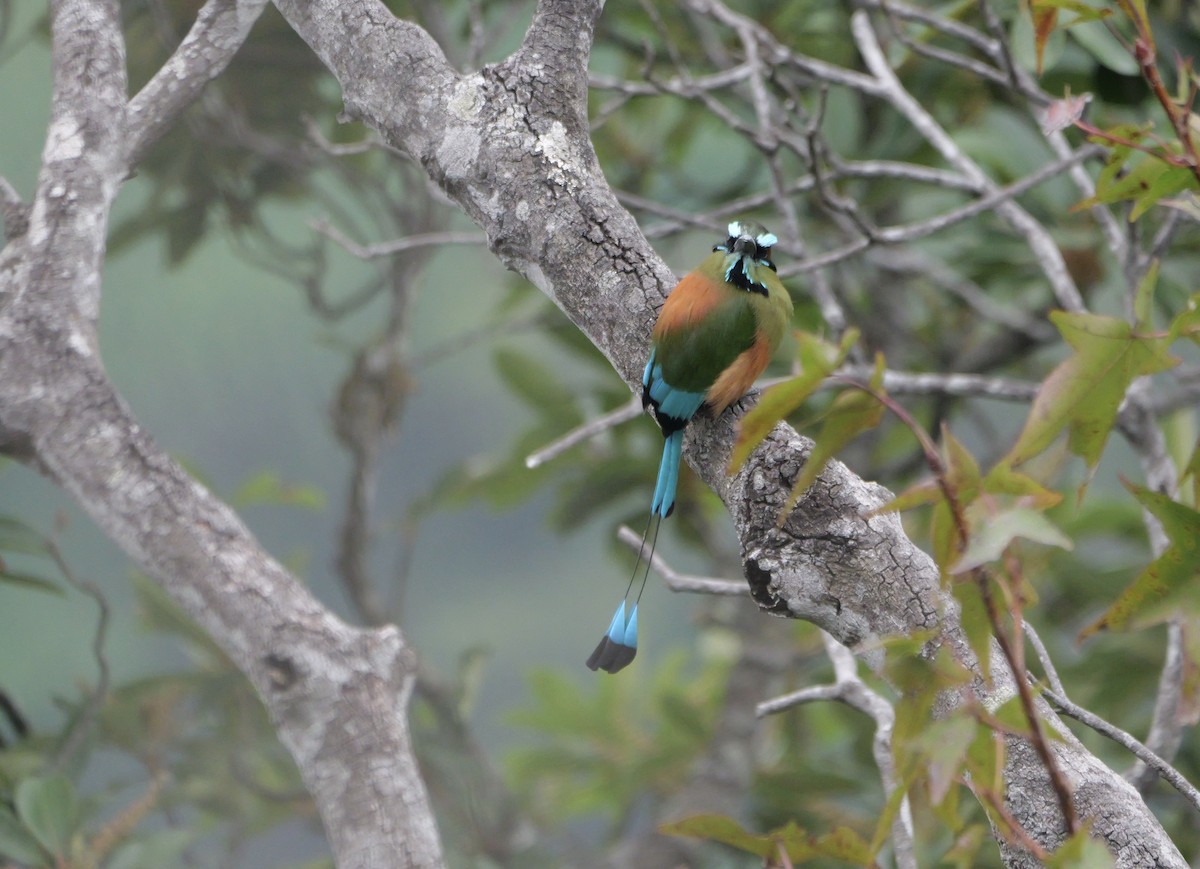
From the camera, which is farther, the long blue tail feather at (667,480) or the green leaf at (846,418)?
the long blue tail feather at (667,480)

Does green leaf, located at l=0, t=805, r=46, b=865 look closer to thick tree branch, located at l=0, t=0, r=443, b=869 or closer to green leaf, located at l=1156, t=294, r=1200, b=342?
thick tree branch, located at l=0, t=0, r=443, b=869

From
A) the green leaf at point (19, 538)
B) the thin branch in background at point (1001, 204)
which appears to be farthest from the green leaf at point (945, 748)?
the green leaf at point (19, 538)

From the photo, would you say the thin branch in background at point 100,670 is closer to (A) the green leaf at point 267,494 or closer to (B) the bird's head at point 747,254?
(A) the green leaf at point 267,494

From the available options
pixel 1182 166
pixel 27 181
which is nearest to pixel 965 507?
pixel 1182 166

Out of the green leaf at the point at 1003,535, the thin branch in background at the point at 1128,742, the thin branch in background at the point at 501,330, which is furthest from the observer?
the thin branch in background at the point at 501,330

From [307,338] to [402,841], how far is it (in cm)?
197

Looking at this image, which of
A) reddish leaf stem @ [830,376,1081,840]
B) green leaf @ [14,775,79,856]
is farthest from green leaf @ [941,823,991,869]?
green leaf @ [14,775,79,856]

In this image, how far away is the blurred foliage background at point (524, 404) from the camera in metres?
1.62

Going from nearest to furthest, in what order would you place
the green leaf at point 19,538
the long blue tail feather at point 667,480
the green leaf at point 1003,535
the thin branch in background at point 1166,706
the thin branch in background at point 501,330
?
the green leaf at point 1003,535
the long blue tail feather at point 667,480
the thin branch in background at point 1166,706
the green leaf at point 19,538
the thin branch in background at point 501,330

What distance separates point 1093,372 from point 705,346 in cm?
30

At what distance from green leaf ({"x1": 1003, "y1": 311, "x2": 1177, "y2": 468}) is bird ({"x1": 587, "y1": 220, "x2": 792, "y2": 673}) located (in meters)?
0.25

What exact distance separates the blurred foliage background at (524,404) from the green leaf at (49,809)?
0.04ft

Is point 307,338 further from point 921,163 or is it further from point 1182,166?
point 1182,166

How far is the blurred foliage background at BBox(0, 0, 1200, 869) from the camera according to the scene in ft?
5.33
